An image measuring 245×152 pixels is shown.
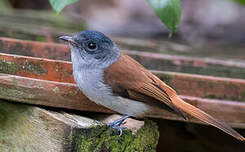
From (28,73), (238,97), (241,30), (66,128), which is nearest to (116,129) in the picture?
(66,128)

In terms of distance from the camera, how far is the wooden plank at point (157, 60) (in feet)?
12.3

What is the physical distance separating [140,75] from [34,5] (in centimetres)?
674

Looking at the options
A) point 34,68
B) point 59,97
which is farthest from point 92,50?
point 59,97

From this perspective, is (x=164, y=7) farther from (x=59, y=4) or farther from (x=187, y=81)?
(x=187, y=81)

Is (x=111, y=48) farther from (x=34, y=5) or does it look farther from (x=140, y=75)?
(x=34, y=5)

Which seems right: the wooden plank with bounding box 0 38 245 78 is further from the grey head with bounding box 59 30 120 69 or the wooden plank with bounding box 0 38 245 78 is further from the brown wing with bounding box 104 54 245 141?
the brown wing with bounding box 104 54 245 141

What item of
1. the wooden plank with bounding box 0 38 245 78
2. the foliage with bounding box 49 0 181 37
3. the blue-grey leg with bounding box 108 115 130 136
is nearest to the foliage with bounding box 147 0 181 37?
the foliage with bounding box 49 0 181 37

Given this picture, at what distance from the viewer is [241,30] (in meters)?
8.38

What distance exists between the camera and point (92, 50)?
3.51 m

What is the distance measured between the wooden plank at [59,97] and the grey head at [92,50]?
0.40 meters

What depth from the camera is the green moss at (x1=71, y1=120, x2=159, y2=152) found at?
2656 mm

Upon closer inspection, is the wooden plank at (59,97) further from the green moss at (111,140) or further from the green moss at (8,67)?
the green moss at (111,140)

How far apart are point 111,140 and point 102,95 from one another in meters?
0.43

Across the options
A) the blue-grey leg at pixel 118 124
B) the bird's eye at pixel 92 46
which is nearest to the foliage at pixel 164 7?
the bird's eye at pixel 92 46
